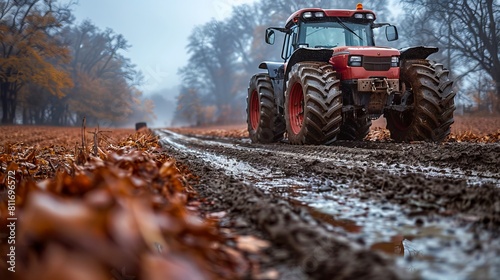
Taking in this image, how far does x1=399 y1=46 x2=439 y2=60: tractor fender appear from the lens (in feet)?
22.5

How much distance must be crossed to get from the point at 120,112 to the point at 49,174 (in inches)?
1985

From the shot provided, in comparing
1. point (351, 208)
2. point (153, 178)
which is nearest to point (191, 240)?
point (153, 178)

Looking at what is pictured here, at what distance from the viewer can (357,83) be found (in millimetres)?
6375

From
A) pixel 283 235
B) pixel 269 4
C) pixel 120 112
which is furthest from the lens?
pixel 120 112

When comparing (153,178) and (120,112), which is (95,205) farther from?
(120,112)

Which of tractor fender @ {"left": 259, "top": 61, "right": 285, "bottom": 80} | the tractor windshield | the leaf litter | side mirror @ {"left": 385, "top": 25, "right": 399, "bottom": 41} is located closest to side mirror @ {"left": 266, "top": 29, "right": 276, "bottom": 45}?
tractor fender @ {"left": 259, "top": 61, "right": 285, "bottom": 80}

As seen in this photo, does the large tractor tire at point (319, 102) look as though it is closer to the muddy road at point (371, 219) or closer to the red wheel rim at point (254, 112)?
the muddy road at point (371, 219)

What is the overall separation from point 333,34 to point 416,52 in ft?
5.47

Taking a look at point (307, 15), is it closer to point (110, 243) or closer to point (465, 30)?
point (110, 243)

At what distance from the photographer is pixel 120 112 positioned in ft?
168

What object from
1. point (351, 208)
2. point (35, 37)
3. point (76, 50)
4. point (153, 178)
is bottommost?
point (351, 208)

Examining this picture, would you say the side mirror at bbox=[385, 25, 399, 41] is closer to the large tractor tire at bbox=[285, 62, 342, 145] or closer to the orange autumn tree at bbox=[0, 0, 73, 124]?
the large tractor tire at bbox=[285, 62, 342, 145]

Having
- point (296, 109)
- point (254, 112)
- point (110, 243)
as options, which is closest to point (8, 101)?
point (254, 112)

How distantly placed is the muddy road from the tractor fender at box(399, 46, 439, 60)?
3.79 m
